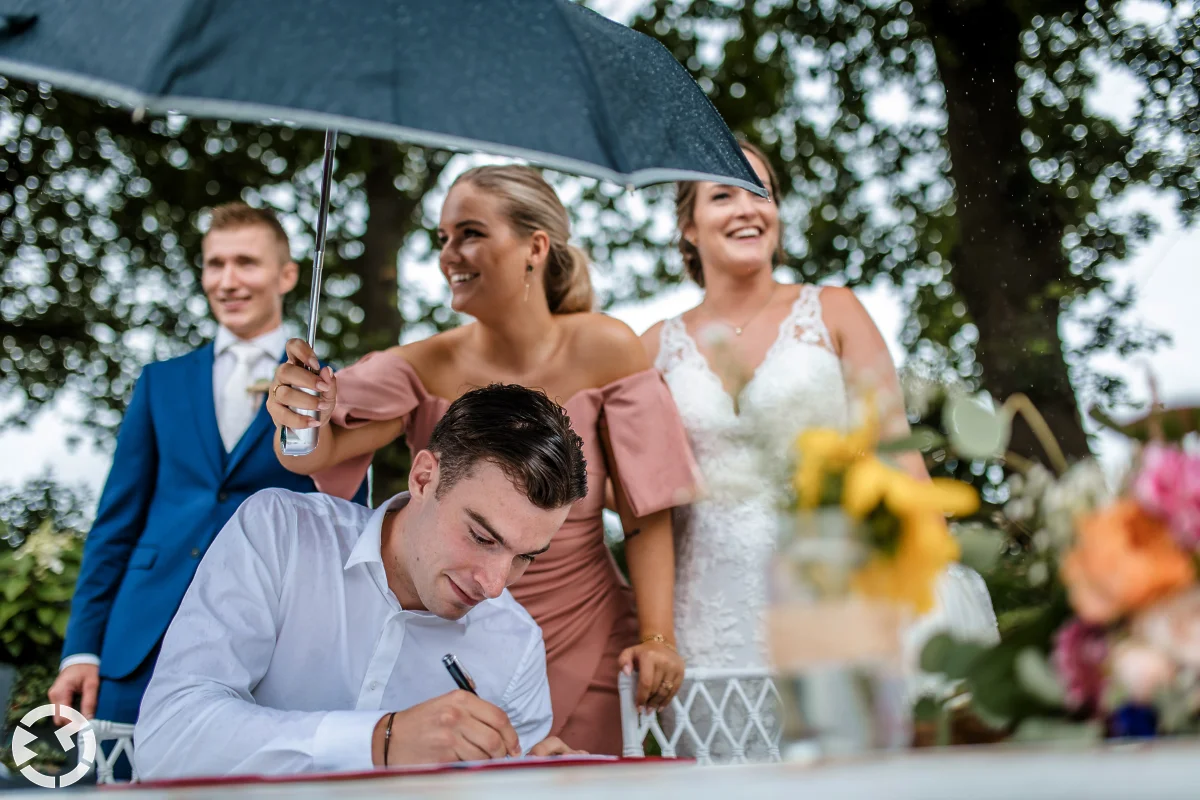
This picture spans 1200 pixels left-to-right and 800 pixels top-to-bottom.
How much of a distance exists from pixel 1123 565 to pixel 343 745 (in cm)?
117

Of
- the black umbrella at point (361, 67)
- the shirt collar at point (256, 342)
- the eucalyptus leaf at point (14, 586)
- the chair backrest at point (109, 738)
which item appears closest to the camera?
the black umbrella at point (361, 67)

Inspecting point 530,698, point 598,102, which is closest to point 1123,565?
point 598,102

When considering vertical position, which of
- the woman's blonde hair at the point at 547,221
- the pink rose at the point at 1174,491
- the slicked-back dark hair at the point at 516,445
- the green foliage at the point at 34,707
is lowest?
the green foliage at the point at 34,707

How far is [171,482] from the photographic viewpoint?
122 inches

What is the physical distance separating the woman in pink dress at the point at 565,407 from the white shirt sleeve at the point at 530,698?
0.40m

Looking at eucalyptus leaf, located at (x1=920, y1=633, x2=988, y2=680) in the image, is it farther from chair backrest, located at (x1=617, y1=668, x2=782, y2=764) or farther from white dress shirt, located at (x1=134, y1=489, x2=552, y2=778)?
chair backrest, located at (x1=617, y1=668, x2=782, y2=764)

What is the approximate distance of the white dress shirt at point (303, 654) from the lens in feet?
→ 5.82

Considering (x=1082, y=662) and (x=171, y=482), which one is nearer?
(x=1082, y=662)

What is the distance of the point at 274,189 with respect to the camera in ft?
24.6

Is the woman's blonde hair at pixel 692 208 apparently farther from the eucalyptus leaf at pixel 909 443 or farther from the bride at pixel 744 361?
the eucalyptus leaf at pixel 909 443

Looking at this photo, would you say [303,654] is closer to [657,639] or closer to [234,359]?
[657,639]

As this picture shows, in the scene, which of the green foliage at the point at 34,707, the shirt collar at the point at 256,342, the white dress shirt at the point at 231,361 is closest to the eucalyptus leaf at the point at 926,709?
the white dress shirt at the point at 231,361

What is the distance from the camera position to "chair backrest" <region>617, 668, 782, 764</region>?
2.57m

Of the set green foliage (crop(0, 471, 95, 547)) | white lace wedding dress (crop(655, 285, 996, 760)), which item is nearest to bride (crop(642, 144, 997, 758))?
white lace wedding dress (crop(655, 285, 996, 760))
